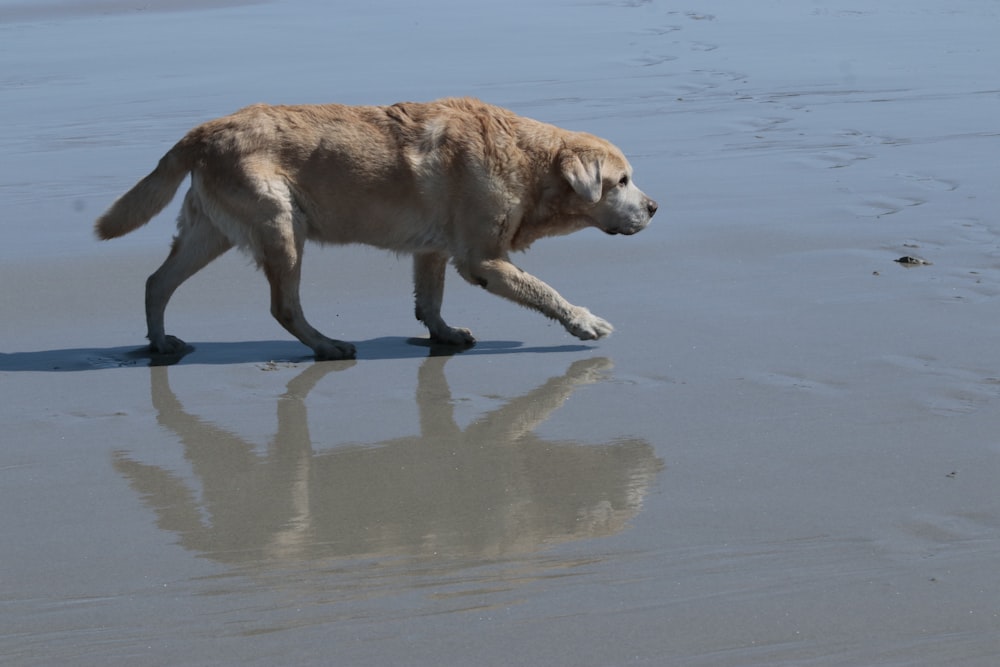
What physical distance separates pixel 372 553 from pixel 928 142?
766cm

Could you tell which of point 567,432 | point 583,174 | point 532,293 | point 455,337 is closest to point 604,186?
point 583,174

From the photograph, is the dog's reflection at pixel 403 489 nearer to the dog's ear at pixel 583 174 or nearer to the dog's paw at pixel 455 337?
the dog's paw at pixel 455 337

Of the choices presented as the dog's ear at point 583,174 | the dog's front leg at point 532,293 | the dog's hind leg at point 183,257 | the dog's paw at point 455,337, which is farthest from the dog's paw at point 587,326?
the dog's hind leg at point 183,257

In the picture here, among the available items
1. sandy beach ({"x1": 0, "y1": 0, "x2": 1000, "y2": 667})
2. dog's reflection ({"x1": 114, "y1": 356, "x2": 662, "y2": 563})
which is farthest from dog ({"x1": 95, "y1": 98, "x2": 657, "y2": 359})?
dog's reflection ({"x1": 114, "y1": 356, "x2": 662, "y2": 563})

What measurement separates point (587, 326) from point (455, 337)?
73cm

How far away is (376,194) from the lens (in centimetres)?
714

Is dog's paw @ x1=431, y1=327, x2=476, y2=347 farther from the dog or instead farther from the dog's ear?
the dog's ear

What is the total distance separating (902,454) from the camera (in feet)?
16.5

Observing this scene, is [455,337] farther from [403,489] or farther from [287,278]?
[403,489]

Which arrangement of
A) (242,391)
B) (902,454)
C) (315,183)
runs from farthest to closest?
(315,183) → (242,391) → (902,454)

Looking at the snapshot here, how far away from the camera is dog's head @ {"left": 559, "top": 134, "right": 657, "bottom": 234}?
7.21 m

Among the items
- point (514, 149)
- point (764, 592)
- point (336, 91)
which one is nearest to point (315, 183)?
point (514, 149)

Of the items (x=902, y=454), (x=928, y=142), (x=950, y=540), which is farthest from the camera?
(x=928, y=142)

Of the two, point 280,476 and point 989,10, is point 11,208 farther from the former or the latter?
point 989,10
